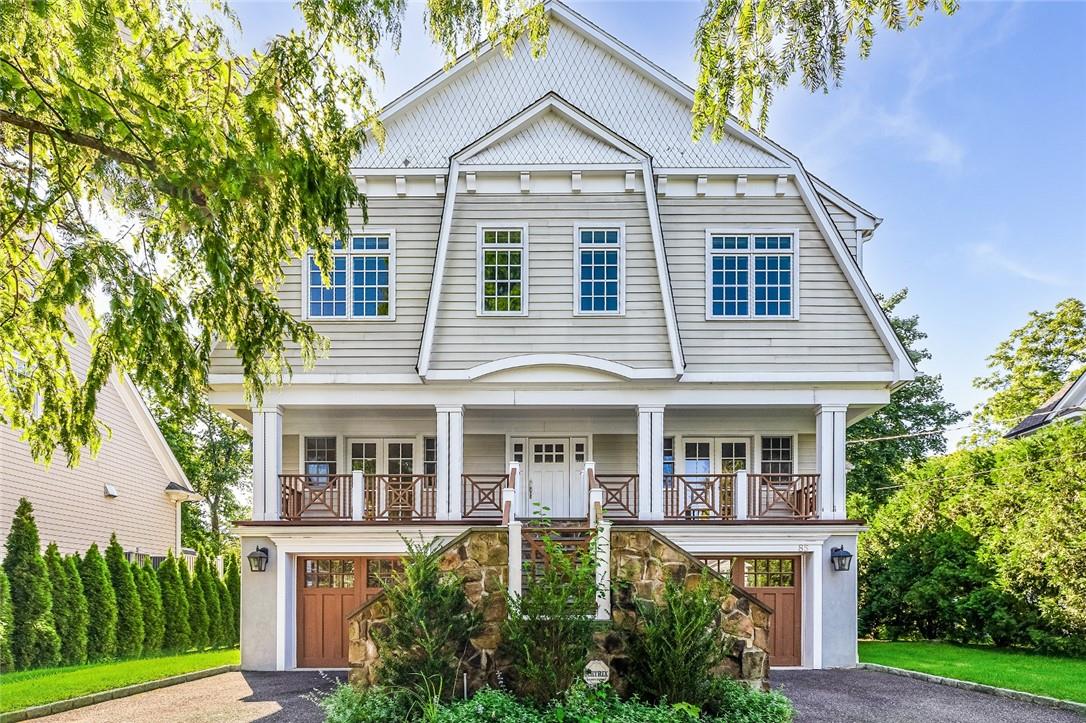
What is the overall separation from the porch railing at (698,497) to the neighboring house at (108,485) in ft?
31.2

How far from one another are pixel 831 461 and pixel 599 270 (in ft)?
15.9

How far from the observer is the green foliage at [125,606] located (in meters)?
15.4

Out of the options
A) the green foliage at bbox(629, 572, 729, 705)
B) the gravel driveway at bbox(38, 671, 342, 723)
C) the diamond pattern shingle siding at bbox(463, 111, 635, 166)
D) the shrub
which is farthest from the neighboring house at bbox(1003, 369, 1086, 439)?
the gravel driveway at bbox(38, 671, 342, 723)

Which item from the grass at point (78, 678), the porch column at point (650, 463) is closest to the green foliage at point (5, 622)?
the grass at point (78, 678)

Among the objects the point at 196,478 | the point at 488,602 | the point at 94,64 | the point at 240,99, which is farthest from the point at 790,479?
the point at 196,478

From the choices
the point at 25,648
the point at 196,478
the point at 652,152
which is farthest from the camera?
the point at 196,478

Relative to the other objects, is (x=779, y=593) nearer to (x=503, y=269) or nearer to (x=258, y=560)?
(x=503, y=269)

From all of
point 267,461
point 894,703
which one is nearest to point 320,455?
point 267,461

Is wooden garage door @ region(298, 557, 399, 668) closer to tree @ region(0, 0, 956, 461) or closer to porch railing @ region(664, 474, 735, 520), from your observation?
porch railing @ region(664, 474, 735, 520)

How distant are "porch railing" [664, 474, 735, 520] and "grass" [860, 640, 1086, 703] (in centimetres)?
338

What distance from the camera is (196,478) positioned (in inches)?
1320

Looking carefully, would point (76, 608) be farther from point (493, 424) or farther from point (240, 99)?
point (240, 99)

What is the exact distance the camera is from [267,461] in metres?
12.5

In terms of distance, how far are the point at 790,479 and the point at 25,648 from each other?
1316 cm
